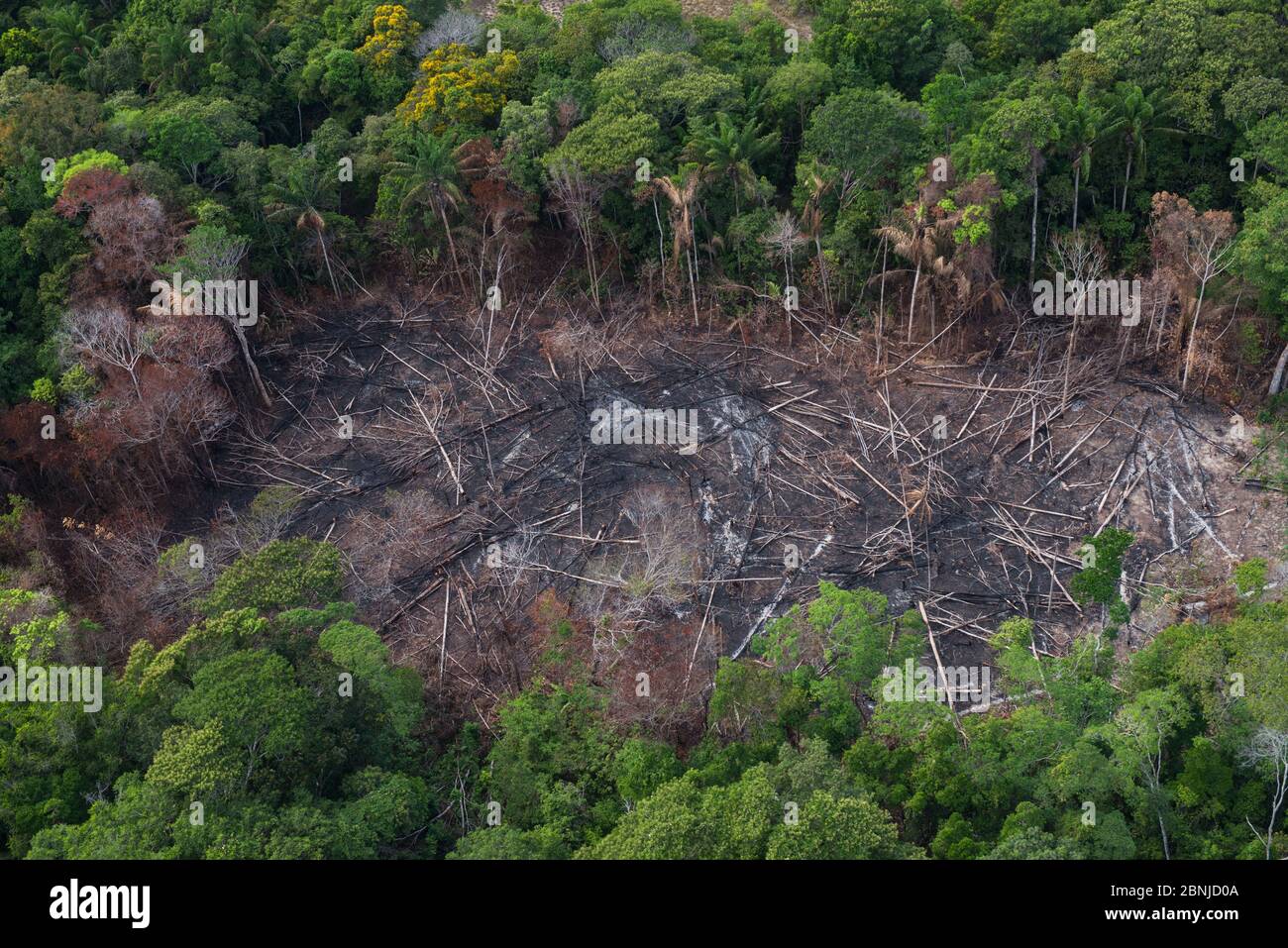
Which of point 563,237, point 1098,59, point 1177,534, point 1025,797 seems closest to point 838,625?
point 1025,797

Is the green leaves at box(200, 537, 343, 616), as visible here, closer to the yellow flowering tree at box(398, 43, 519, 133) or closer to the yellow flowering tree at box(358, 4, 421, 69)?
the yellow flowering tree at box(398, 43, 519, 133)

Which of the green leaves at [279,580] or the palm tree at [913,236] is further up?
the palm tree at [913,236]

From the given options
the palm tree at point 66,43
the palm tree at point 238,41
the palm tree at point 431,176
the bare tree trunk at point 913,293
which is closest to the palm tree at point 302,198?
the palm tree at point 431,176

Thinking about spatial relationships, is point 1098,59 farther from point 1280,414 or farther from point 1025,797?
point 1025,797

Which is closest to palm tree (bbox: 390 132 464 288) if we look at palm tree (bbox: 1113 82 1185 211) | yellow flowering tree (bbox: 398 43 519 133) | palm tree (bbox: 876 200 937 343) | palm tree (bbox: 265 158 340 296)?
yellow flowering tree (bbox: 398 43 519 133)

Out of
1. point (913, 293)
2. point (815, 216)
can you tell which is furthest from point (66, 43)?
point (913, 293)

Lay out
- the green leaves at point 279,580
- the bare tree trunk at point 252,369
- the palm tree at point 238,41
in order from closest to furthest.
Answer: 1. the green leaves at point 279,580
2. the bare tree trunk at point 252,369
3. the palm tree at point 238,41

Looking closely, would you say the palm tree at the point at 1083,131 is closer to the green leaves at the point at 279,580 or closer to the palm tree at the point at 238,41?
the green leaves at the point at 279,580
